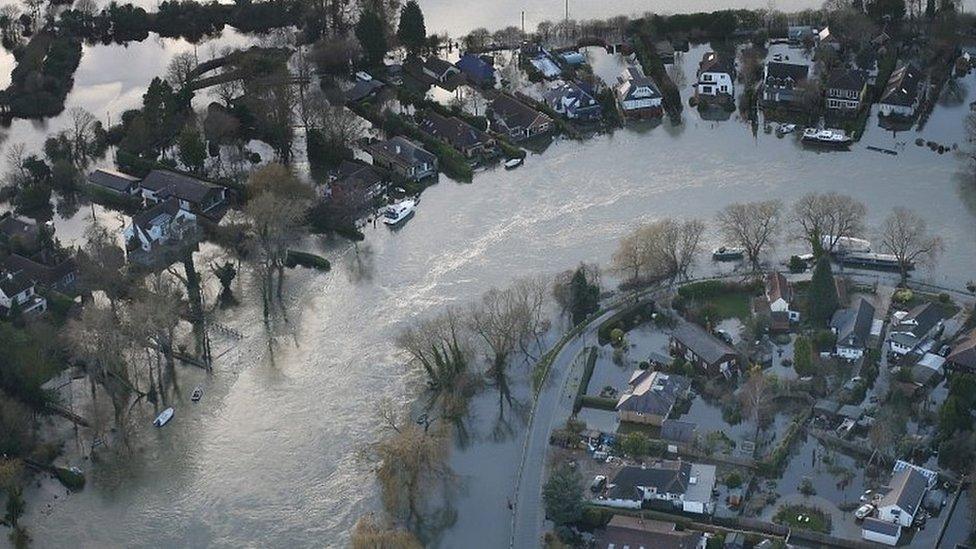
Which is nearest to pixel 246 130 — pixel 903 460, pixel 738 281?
pixel 738 281

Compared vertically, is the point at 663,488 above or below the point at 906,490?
below

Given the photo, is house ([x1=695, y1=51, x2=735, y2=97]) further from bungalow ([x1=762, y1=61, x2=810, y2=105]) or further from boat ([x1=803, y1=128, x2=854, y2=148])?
boat ([x1=803, y1=128, x2=854, y2=148])

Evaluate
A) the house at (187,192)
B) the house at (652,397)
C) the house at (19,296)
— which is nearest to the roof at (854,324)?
the house at (652,397)

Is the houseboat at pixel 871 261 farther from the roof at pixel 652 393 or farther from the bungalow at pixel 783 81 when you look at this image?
the bungalow at pixel 783 81

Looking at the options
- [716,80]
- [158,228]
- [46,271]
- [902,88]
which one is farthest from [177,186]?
[902,88]

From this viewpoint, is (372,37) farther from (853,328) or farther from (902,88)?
(853,328)

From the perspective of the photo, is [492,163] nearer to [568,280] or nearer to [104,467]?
[568,280]
